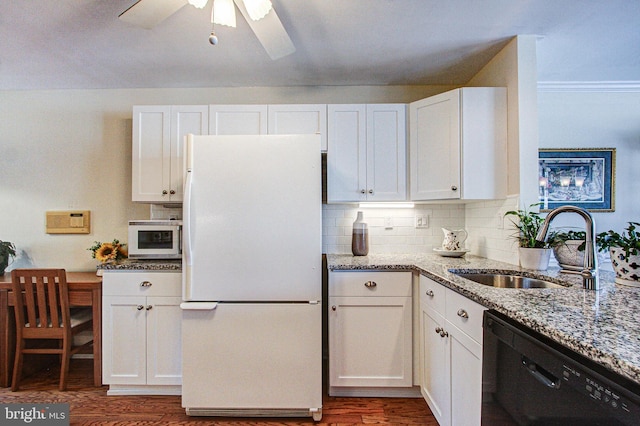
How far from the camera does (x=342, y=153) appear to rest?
2.27 metres

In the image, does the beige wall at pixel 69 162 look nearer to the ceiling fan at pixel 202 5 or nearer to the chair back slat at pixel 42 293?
the chair back slat at pixel 42 293

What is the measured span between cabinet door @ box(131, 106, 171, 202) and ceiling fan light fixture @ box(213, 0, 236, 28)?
1.07 m

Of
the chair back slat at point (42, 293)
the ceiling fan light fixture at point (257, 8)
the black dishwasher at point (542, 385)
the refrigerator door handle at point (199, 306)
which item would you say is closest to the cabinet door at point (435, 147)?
the black dishwasher at point (542, 385)

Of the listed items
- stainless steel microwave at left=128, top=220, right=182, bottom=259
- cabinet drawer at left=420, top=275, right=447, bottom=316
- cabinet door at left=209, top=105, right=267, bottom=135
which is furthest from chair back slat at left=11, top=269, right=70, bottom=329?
cabinet drawer at left=420, top=275, right=447, bottom=316

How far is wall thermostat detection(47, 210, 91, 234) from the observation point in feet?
8.52

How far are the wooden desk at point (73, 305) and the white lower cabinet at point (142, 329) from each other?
0.13 metres

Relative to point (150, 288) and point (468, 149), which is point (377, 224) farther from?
point (150, 288)

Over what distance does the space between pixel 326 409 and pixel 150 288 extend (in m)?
1.37

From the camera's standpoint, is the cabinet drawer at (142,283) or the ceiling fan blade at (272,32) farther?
the cabinet drawer at (142,283)

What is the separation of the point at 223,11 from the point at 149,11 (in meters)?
0.34

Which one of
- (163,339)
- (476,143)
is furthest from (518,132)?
(163,339)

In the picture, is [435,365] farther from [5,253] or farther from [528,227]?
[5,253]

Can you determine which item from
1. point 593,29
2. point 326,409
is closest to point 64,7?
point 326,409

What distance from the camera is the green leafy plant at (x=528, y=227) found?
1727mm
